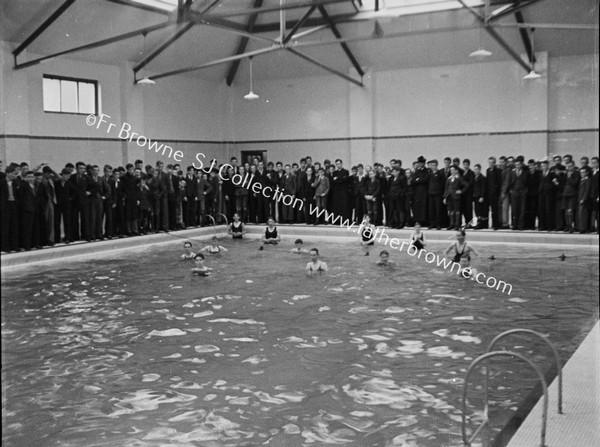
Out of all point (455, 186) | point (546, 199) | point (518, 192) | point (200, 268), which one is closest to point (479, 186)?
point (455, 186)

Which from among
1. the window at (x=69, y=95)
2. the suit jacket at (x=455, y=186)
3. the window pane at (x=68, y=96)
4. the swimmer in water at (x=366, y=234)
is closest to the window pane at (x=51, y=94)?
the window at (x=69, y=95)

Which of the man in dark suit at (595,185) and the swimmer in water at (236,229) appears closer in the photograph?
the man in dark suit at (595,185)

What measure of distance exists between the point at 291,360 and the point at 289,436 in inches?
86.3

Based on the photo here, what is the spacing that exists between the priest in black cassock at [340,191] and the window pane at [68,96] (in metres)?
7.91

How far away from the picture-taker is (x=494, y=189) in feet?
57.0

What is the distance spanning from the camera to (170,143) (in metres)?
18.0

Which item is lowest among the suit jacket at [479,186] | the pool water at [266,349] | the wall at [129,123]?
the pool water at [266,349]

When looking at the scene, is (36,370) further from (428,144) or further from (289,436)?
(428,144)

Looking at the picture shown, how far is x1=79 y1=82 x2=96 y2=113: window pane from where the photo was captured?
15633 millimetres

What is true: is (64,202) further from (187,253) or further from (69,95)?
(69,95)

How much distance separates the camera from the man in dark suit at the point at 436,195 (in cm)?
1795

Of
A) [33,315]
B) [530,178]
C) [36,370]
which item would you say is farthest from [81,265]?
[530,178]

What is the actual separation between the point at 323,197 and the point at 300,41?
6.03 metres

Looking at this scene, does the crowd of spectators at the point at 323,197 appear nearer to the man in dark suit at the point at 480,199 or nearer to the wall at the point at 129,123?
the man in dark suit at the point at 480,199
